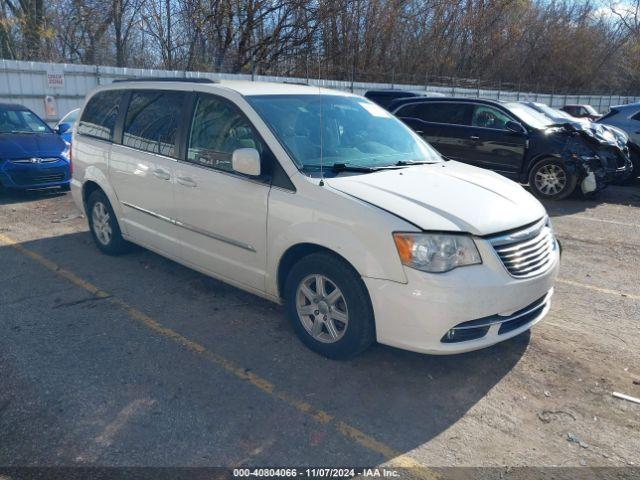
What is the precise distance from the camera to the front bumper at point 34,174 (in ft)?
28.5

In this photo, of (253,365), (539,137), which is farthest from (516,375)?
(539,137)

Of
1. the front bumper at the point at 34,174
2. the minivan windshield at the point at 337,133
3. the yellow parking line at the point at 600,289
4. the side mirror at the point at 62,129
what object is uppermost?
the minivan windshield at the point at 337,133

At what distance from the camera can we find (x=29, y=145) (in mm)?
9062

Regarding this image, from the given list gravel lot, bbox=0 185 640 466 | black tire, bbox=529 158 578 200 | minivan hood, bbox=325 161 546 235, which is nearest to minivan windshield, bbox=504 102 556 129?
black tire, bbox=529 158 578 200

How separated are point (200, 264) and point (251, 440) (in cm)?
206

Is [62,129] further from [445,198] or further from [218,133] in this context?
[445,198]

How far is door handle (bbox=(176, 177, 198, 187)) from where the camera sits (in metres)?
4.39

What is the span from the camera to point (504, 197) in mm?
3770

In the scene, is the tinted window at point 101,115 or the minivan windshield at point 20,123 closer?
the tinted window at point 101,115

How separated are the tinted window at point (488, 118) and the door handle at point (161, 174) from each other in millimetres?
6976

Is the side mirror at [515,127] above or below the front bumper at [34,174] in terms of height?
above

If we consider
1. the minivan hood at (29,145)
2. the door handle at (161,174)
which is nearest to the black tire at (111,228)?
the door handle at (161,174)

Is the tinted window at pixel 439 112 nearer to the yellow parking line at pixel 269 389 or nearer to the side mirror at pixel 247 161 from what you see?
the side mirror at pixel 247 161

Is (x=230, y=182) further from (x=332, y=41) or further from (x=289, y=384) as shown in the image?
(x=332, y=41)
